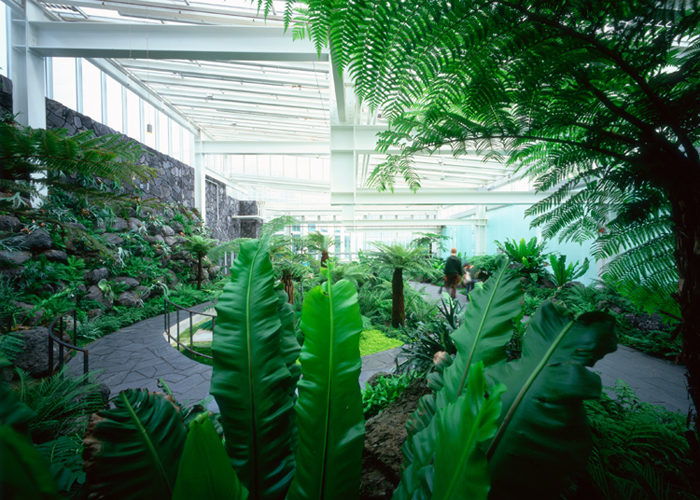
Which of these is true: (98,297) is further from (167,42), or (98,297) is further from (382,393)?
(382,393)

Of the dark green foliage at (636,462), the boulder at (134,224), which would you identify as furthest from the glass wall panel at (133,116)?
the dark green foliage at (636,462)

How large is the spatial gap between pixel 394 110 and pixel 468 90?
8.7 inches

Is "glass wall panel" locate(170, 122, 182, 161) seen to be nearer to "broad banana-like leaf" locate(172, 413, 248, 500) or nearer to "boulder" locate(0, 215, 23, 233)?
"boulder" locate(0, 215, 23, 233)

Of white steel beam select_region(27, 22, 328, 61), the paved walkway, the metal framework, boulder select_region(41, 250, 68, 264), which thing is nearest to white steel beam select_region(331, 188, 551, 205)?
the metal framework

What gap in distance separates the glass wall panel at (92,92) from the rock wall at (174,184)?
322 millimetres

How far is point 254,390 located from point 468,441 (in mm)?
536

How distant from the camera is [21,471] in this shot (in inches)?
15.0

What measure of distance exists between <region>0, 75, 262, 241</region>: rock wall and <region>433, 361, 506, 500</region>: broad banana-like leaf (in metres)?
4.20

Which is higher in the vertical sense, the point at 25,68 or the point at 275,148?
the point at 275,148

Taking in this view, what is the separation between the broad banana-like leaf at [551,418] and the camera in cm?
58

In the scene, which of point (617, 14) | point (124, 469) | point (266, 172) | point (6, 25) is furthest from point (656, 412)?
point (266, 172)

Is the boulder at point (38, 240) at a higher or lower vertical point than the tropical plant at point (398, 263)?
higher

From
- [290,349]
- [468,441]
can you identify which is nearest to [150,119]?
[290,349]

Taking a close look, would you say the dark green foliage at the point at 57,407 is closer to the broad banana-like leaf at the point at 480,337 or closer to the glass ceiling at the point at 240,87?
the broad banana-like leaf at the point at 480,337
